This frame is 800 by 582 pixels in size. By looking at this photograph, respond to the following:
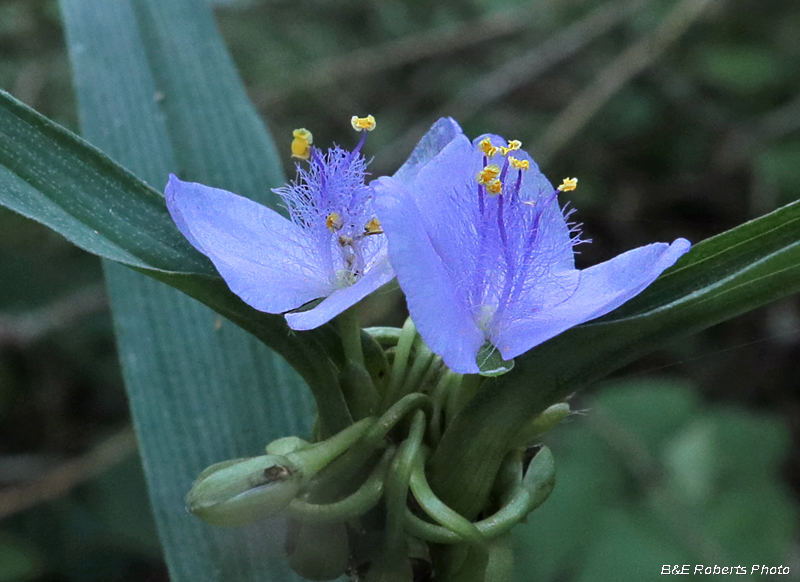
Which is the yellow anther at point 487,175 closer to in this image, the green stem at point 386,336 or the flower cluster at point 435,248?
the flower cluster at point 435,248

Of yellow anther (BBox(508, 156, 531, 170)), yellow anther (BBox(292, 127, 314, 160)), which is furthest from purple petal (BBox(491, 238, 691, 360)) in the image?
yellow anther (BBox(292, 127, 314, 160))

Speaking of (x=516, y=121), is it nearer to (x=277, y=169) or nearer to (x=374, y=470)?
(x=277, y=169)

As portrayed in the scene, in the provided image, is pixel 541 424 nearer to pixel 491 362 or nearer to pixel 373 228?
pixel 491 362

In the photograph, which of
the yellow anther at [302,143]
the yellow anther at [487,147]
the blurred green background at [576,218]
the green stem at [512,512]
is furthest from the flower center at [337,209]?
the blurred green background at [576,218]

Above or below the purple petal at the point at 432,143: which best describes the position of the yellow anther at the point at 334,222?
below

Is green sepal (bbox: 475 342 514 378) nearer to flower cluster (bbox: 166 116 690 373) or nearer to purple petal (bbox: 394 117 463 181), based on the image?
flower cluster (bbox: 166 116 690 373)

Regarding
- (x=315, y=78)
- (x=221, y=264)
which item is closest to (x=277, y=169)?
(x=221, y=264)
